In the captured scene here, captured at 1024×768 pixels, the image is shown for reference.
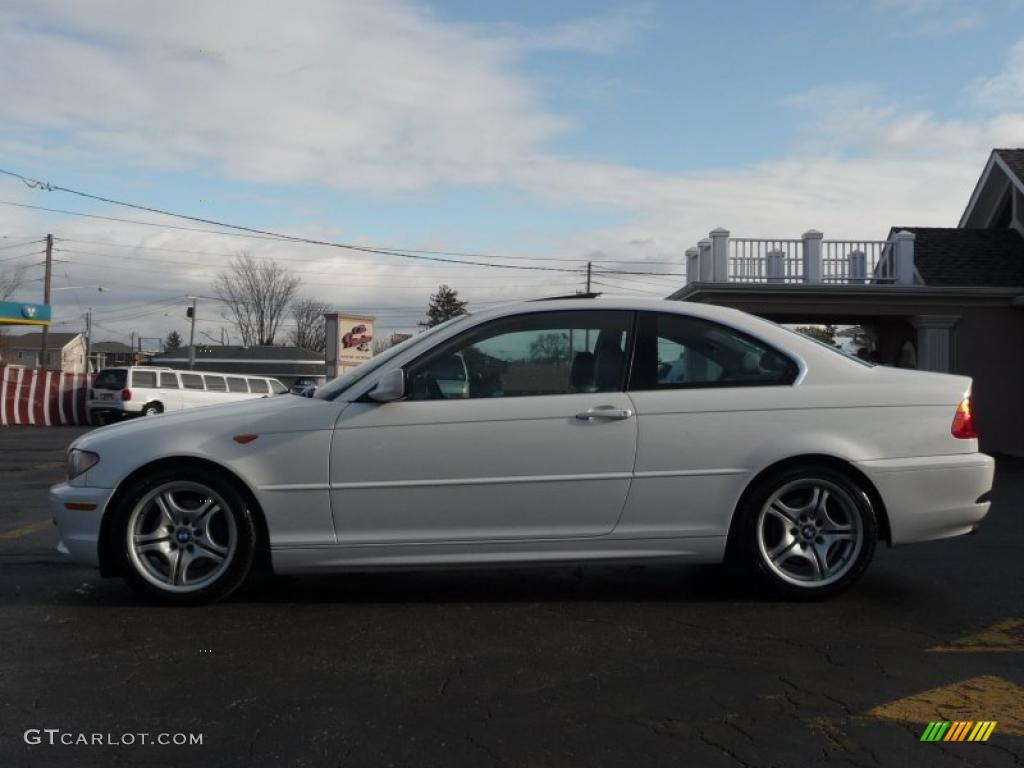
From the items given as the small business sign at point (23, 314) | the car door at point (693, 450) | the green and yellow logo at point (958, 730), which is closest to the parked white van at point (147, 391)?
the small business sign at point (23, 314)

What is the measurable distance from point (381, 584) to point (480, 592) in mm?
608

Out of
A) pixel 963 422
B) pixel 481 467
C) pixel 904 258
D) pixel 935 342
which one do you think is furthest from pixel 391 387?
pixel 935 342

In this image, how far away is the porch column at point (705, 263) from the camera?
17.6 meters

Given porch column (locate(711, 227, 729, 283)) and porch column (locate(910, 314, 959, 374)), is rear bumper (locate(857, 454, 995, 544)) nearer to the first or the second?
porch column (locate(711, 227, 729, 283))

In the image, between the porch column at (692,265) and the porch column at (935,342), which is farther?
the porch column at (692,265)

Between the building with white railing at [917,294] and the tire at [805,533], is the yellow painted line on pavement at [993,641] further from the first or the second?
the building with white railing at [917,294]

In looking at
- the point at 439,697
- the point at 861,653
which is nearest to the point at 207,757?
the point at 439,697

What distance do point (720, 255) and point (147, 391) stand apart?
700 inches

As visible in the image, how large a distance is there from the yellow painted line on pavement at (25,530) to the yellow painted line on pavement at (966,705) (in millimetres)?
6030

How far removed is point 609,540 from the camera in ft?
16.3

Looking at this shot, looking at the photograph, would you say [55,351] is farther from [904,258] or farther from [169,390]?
[904,258]

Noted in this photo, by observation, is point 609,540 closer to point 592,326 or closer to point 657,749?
point 592,326

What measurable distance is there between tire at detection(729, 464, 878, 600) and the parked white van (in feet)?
75.3

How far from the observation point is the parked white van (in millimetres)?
27891
